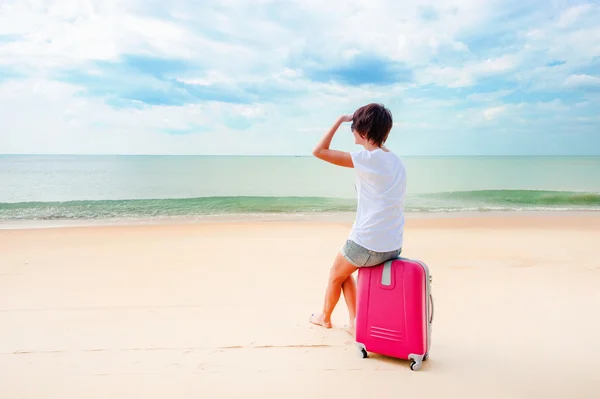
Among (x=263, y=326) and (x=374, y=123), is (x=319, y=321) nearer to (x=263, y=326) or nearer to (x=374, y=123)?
(x=263, y=326)

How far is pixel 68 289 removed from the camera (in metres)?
5.00

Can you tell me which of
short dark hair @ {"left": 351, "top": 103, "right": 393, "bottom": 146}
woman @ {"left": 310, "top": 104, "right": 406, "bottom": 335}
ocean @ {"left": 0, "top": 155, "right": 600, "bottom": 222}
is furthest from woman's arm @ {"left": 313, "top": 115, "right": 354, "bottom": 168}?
ocean @ {"left": 0, "top": 155, "right": 600, "bottom": 222}

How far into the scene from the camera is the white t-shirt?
2.96m

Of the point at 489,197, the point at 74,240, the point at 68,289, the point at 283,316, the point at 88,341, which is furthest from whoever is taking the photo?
the point at 489,197

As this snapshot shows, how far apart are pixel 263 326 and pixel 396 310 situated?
1.19 m

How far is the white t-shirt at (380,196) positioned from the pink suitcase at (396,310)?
0.17 metres

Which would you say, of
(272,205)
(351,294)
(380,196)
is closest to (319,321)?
(351,294)

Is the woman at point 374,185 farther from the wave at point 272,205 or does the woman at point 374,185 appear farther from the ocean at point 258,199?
the wave at point 272,205

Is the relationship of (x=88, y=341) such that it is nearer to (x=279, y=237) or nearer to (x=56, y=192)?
(x=279, y=237)

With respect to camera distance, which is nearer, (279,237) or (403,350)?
(403,350)

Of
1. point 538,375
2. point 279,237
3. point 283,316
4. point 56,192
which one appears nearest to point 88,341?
point 283,316

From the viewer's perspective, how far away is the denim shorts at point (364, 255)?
3027 millimetres

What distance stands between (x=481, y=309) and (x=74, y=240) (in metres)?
7.16

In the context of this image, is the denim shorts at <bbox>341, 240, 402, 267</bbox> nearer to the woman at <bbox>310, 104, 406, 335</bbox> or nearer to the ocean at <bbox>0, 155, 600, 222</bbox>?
the woman at <bbox>310, 104, 406, 335</bbox>
